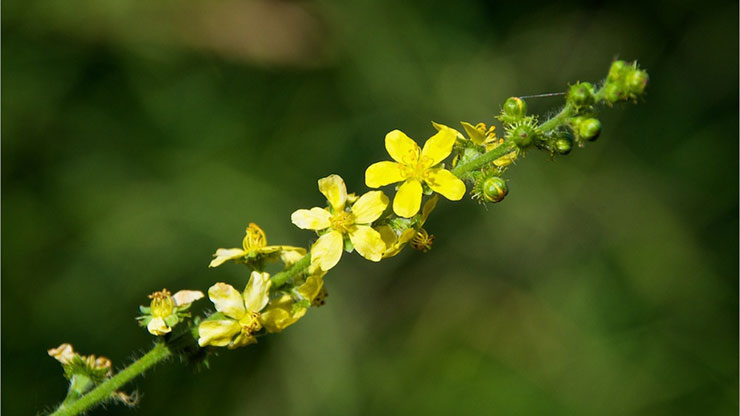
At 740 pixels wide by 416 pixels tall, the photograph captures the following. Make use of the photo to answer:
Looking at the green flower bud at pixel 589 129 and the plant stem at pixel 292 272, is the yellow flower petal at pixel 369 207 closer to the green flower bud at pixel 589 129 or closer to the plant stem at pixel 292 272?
the plant stem at pixel 292 272

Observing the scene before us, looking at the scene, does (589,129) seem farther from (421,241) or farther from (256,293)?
(256,293)

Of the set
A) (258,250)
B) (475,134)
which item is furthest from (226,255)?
(475,134)

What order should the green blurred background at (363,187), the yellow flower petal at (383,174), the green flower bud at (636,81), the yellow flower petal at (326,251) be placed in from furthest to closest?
the green blurred background at (363,187), the yellow flower petal at (383,174), the yellow flower petal at (326,251), the green flower bud at (636,81)

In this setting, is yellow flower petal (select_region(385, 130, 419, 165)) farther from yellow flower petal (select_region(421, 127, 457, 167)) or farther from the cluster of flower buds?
the cluster of flower buds

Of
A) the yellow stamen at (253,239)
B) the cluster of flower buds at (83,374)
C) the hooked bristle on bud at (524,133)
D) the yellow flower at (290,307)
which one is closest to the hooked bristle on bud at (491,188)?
the hooked bristle on bud at (524,133)

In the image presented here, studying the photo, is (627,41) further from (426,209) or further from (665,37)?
(426,209)
